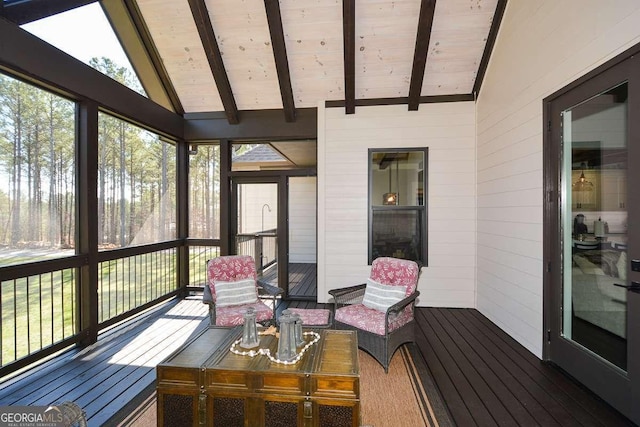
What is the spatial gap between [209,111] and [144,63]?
1.11 meters

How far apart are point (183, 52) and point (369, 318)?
4519 millimetres

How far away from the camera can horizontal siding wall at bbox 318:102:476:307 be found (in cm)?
459

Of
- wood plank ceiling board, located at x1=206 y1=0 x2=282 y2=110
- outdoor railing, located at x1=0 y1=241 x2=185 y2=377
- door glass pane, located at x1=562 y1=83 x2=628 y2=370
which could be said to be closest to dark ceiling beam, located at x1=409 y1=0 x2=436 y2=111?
door glass pane, located at x1=562 y1=83 x2=628 y2=370

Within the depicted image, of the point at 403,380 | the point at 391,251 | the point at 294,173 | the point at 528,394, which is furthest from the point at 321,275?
the point at 528,394

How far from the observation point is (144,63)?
14.2ft

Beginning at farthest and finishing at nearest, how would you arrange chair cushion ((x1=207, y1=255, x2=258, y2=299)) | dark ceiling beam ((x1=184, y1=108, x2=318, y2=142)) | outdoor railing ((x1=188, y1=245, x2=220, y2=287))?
outdoor railing ((x1=188, y1=245, x2=220, y2=287)), dark ceiling beam ((x1=184, y1=108, x2=318, y2=142)), chair cushion ((x1=207, y1=255, x2=258, y2=299))

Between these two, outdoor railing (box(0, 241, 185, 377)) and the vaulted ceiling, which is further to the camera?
the vaulted ceiling

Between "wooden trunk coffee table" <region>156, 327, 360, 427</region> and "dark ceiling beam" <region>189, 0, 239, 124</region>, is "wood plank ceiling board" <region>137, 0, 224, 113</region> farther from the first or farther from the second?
"wooden trunk coffee table" <region>156, 327, 360, 427</region>

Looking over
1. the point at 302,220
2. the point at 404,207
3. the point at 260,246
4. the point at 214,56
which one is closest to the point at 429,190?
the point at 404,207

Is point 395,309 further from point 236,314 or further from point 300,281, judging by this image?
point 300,281

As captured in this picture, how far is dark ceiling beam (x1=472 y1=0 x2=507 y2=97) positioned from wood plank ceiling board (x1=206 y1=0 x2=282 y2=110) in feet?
9.70

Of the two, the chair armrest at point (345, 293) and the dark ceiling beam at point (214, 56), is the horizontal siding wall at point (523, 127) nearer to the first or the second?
the chair armrest at point (345, 293)

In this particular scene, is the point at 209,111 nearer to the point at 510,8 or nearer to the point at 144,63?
the point at 144,63

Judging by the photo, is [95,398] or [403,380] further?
[403,380]
